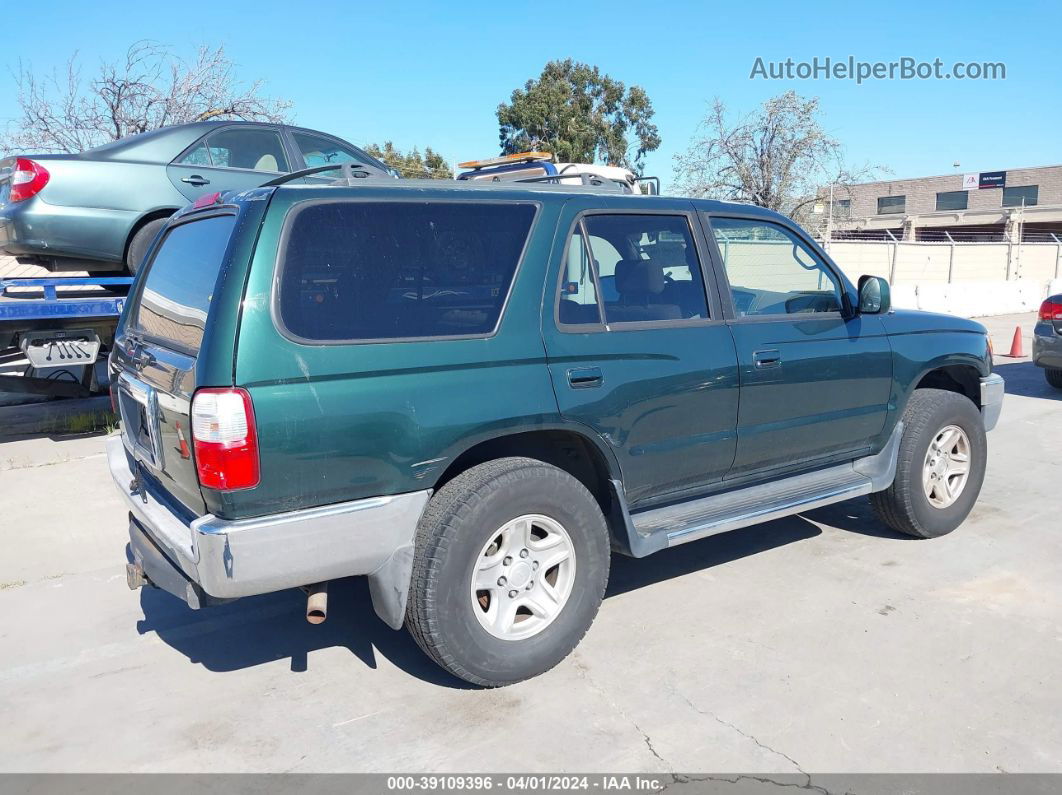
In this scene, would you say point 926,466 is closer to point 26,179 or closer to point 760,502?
point 760,502

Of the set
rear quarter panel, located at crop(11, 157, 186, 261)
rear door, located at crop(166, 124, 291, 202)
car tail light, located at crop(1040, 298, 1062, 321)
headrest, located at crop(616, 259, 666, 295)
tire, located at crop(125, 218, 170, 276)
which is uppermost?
rear door, located at crop(166, 124, 291, 202)

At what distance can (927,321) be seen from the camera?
4.95m

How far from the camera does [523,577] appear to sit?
342cm

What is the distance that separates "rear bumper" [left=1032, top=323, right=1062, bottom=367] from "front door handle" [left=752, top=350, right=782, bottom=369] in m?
6.90

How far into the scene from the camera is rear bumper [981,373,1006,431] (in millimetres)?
5207

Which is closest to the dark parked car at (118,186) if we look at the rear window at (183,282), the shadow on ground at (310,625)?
the rear window at (183,282)

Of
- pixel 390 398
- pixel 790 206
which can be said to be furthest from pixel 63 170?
pixel 790 206

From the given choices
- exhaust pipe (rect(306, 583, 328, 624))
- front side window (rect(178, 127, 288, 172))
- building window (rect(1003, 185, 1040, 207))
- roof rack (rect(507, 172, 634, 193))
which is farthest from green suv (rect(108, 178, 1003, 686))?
building window (rect(1003, 185, 1040, 207))

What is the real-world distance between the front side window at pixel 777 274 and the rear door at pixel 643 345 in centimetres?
35

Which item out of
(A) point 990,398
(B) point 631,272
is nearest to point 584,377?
(B) point 631,272

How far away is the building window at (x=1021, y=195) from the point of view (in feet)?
163

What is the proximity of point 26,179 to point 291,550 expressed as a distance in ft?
15.4

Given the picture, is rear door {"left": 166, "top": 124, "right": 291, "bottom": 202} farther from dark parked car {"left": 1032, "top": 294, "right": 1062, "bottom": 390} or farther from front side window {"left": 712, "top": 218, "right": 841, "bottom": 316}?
dark parked car {"left": 1032, "top": 294, "right": 1062, "bottom": 390}
